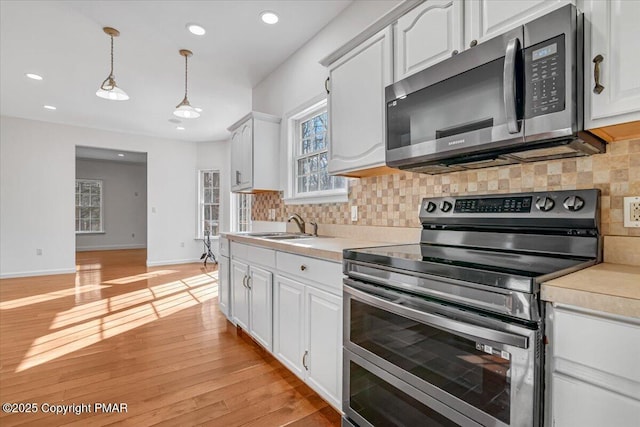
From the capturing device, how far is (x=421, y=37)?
1581 millimetres

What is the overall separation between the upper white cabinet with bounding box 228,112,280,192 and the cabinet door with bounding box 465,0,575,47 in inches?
94.1

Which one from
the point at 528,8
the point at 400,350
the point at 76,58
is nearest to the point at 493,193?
the point at 528,8

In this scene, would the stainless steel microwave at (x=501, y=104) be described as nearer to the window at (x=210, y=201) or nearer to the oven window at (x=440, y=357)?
the oven window at (x=440, y=357)

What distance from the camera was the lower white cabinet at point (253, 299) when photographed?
7.49 feet

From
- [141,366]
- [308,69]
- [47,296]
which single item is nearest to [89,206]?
[47,296]

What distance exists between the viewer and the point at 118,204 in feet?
32.3

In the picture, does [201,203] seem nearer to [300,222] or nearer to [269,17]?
[300,222]

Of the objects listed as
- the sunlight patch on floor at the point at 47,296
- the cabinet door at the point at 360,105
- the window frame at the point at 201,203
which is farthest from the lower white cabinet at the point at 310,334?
the window frame at the point at 201,203

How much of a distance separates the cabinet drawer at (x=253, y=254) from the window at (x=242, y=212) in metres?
3.62

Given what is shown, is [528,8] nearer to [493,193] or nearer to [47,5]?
[493,193]

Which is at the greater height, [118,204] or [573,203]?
[118,204]

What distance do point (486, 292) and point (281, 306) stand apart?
1435 mm

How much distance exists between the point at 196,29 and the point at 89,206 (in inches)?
348

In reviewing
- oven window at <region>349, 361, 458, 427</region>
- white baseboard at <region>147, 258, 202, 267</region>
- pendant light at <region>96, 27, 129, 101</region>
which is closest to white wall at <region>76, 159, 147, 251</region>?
white baseboard at <region>147, 258, 202, 267</region>
